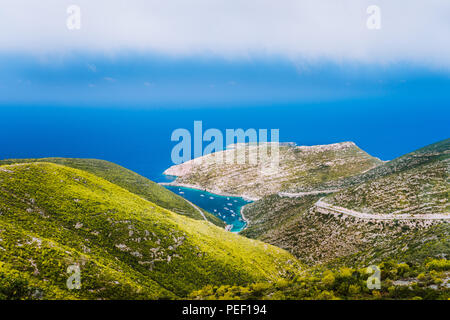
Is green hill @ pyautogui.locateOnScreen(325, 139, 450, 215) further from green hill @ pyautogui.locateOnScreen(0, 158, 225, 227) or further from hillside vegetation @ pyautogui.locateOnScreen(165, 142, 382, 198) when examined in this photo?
green hill @ pyautogui.locateOnScreen(0, 158, 225, 227)

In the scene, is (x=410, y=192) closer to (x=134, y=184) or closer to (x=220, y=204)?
(x=134, y=184)

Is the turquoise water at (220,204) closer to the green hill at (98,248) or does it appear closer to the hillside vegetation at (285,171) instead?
the hillside vegetation at (285,171)

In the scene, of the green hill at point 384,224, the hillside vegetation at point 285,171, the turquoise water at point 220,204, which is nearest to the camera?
the green hill at point 384,224

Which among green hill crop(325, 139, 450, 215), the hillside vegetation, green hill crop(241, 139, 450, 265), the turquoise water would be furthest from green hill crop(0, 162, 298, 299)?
the hillside vegetation

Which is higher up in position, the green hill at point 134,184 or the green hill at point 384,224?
the green hill at point 134,184

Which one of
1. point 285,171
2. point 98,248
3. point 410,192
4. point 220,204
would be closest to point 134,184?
point 220,204

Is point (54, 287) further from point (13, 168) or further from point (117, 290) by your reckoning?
point (13, 168)

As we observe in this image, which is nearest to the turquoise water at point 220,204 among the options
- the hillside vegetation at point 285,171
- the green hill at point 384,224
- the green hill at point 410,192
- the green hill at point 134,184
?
the hillside vegetation at point 285,171

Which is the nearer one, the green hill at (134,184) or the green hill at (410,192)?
the green hill at (410,192)
